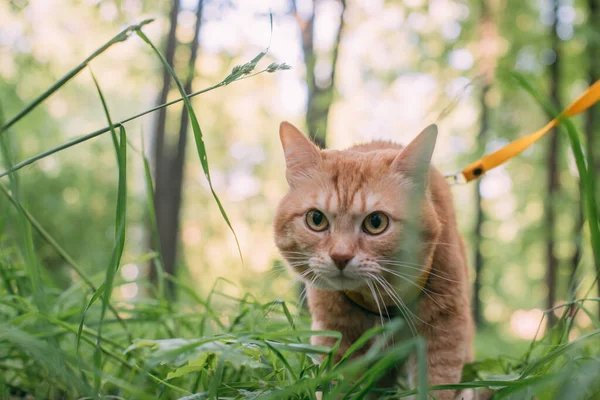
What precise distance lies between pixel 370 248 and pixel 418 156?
0.35 meters

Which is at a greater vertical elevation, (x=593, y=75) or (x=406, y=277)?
(x=593, y=75)

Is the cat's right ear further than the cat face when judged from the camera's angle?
Yes

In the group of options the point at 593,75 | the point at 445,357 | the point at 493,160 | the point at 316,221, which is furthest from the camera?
the point at 593,75

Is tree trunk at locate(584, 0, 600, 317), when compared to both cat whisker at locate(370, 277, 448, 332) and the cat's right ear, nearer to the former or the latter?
cat whisker at locate(370, 277, 448, 332)

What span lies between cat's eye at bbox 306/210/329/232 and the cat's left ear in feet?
0.98

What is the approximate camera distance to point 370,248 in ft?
4.76

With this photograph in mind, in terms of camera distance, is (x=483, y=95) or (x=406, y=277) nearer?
(x=406, y=277)

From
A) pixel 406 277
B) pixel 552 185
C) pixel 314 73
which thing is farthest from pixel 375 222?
pixel 552 185

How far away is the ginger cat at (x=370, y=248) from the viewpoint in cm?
145

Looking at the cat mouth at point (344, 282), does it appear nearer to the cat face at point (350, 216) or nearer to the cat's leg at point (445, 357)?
the cat face at point (350, 216)

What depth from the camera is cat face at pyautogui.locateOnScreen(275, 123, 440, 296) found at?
1.43 meters

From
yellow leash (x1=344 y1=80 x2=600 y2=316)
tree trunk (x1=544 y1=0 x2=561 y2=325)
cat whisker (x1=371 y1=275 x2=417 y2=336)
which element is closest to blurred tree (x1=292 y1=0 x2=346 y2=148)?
tree trunk (x1=544 y1=0 x2=561 y2=325)

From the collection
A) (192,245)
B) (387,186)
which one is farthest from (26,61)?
(192,245)

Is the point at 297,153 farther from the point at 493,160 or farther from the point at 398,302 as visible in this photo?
the point at 493,160
